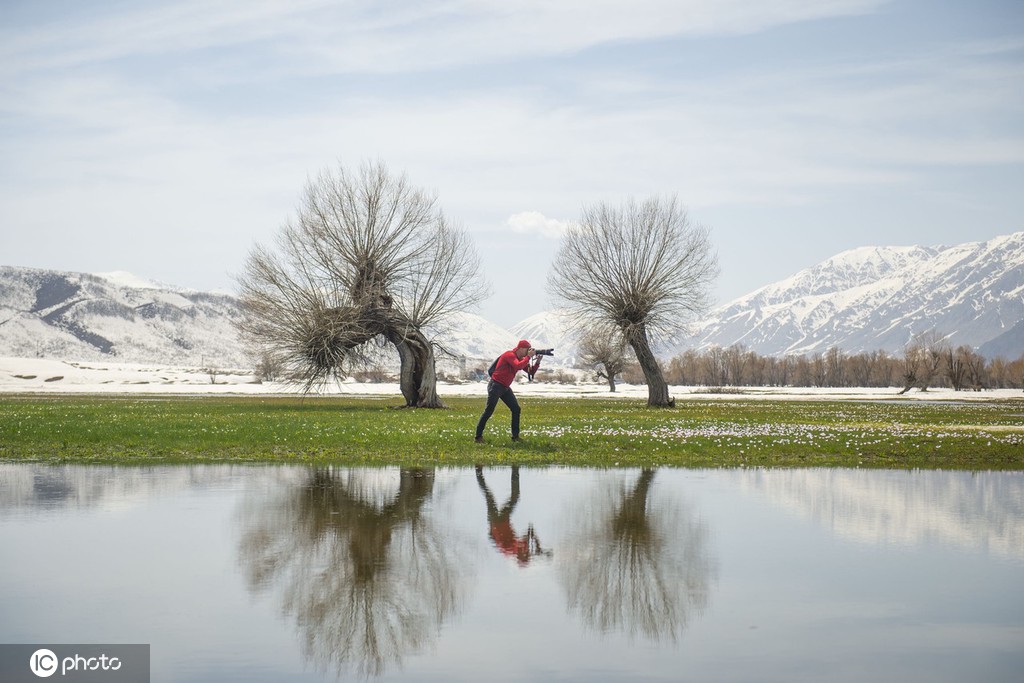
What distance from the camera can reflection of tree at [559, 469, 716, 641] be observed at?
8.78 metres

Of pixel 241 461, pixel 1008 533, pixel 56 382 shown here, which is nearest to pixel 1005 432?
pixel 1008 533

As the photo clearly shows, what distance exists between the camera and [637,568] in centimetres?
1067

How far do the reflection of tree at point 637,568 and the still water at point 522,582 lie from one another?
38 mm

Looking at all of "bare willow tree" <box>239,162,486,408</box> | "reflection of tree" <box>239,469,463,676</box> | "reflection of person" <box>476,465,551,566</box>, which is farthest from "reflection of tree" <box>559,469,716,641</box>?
"bare willow tree" <box>239,162,486,408</box>

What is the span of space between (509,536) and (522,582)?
2605 mm

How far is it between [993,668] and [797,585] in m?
2.67

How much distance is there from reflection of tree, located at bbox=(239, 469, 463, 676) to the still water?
3 centimetres

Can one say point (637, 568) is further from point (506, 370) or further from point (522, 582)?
point (506, 370)

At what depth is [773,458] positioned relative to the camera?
2373 centimetres

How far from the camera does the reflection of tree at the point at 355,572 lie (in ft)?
26.4

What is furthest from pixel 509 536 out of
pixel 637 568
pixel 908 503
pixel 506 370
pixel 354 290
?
pixel 354 290

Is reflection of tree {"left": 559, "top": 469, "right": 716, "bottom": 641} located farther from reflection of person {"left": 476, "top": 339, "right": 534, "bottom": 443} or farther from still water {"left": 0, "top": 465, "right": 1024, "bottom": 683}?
reflection of person {"left": 476, "top": 339, "right": 534, "bottom": 443}

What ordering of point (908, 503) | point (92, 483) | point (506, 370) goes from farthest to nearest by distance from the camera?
point (506, 370)
point (92, 483)
point (908, 503)

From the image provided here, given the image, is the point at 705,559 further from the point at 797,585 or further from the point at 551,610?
the point at 551,610
